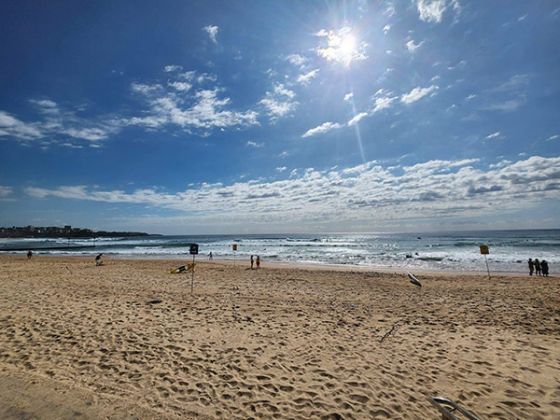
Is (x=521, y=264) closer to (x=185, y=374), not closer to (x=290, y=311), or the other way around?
(x=290, y=311)

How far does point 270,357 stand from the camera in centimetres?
568

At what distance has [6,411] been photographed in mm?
3691

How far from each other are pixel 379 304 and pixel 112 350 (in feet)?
27.7

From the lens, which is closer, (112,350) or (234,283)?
(112,350)

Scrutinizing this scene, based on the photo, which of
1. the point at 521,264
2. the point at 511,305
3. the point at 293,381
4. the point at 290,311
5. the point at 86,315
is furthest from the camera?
the point at 521,264

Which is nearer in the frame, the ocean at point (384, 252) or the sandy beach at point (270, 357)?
the sandy beach at point (270, 357)

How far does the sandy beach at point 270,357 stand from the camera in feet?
13.5

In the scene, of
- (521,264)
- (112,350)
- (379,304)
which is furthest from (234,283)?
(521,264)

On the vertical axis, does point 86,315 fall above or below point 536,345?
above

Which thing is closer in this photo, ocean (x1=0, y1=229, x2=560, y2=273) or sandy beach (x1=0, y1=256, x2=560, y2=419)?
sandy beach (x1=0, y1=256, x2=560, y2=419)

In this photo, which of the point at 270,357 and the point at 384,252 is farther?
the point at 384,252

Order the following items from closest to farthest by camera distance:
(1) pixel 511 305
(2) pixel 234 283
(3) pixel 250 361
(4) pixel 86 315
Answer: (3) pixel 250 361
(4) pixel 86 315
(1) pixel 511 305
(2) pixel 234 283

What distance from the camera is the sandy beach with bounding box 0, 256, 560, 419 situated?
411 centimetres

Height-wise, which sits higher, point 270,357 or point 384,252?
point 270,357
